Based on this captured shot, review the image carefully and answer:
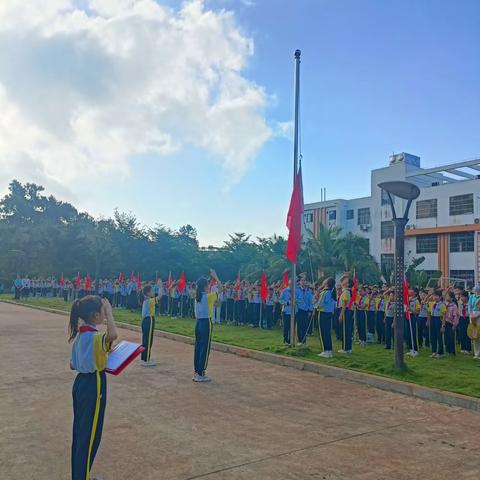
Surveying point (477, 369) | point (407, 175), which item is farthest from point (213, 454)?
point (407, 175)

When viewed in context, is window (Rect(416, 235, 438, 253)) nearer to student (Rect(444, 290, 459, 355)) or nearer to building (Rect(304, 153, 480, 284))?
building (Rect(304, 153, 480, 284))

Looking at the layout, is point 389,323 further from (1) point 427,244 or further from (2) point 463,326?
(1) point 427,244

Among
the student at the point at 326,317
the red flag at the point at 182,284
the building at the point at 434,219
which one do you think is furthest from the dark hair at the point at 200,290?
the building at the point at 434,219

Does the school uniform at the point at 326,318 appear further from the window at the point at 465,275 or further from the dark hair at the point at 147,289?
the window at the point at 465,275

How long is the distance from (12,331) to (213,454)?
39.7 ft

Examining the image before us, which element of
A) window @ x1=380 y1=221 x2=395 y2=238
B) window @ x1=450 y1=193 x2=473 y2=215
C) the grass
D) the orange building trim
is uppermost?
window @ x1=450 y1=193 x2=473 y2=215

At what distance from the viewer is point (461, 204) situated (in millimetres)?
35781

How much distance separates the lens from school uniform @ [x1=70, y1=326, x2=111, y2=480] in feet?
12.9

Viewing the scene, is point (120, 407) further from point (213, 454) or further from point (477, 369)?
point (477, 369)

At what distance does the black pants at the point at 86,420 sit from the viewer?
394 centimetres

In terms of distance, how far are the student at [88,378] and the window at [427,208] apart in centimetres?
3708

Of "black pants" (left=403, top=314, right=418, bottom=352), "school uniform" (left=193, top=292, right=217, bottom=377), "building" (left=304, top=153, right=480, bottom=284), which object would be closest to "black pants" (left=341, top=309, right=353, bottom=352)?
"black pants" (left=403, top=314, right=418, bottom=352)

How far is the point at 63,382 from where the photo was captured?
8.18 meters

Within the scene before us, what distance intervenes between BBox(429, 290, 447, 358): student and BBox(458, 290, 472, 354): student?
0.69 metres
